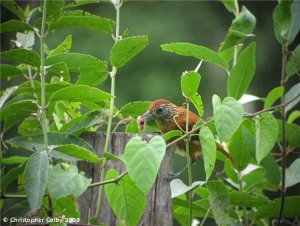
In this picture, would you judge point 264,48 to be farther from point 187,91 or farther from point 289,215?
point 187,91

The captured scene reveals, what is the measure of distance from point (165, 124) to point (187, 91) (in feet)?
4.48

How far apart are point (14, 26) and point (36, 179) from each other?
70 cm

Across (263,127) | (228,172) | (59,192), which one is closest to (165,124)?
(228,172)

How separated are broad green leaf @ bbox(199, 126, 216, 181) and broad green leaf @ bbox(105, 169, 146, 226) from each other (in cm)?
27

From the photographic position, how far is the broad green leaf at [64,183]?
2047 mm

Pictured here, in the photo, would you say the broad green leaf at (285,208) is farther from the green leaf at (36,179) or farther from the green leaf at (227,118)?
the green leaf at (36,179)

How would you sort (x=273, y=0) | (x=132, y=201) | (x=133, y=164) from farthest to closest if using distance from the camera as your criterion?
(x=273, y=0) < (x=132, y=201) < (x=133, y=164)

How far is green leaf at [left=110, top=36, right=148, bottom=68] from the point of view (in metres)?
2.43

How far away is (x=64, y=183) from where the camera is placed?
6.80 ft

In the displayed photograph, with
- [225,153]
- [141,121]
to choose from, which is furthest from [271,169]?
[141,121]

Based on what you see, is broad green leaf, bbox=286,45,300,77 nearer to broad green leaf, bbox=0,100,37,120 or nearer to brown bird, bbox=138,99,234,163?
brown bird, bbox=138,99,234,163

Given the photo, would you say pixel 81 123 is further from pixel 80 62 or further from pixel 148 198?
pixel 148 198

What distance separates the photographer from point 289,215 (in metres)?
2.90

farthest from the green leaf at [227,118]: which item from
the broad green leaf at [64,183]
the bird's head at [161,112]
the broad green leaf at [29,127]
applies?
the bird's head at [161,112]
